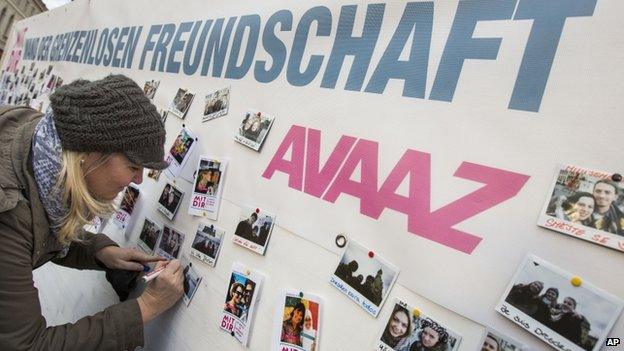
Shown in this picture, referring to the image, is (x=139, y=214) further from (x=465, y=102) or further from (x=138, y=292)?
(x=465, y=102)

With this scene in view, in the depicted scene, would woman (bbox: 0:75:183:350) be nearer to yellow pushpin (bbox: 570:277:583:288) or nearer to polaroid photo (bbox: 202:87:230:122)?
polaroid photo (bbox: 202:87:230:122)

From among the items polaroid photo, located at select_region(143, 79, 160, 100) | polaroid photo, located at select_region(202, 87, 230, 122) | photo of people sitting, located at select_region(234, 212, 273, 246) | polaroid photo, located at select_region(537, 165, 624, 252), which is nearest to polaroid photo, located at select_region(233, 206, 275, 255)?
photo of people sitting, located at select_region(234, 212, 273, 246)

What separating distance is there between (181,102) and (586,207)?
1.15 m

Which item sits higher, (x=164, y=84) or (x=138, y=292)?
(x=164, y=84)

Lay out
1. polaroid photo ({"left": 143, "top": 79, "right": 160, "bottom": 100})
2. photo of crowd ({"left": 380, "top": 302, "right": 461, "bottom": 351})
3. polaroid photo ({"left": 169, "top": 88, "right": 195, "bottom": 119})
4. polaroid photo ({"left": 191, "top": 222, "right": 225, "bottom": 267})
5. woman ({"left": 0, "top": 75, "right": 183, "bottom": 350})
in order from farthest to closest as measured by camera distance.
Result: polaroid photo ({"left": 143, "top": 79, "right": 160, "bottom": 100}), polaroid photo ({"left": 169, "top": 88, "right": 195, "bottom": 119}), polaroid photo ({"left": 191, "top": 222, "right": 225, "bottom": 267}), woman ({"left": 0, "top": 75, "right": 183, "bottom": 350}), photo of crowd ({"left": 380, "top": 302, "right": 461, "bottom": 351})

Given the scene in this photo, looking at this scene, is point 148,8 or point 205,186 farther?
point 148,8

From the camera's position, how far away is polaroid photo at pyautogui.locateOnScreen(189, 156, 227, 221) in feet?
3.41

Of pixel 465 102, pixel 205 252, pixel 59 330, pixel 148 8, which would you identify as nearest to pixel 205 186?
pixel 205 252

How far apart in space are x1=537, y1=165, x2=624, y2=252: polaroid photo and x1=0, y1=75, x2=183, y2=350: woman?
0.78 metres

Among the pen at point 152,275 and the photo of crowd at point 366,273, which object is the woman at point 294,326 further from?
the pen at point 152,275

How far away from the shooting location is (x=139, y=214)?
1297 mm

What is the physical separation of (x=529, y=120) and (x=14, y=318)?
1.00 metres

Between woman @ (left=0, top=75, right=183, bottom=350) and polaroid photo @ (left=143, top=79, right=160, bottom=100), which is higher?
polaroid photo @ (left=143, top=79, right=160, bottom=100)

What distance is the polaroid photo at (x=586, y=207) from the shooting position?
0.52 m
